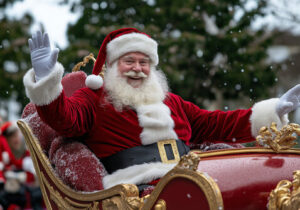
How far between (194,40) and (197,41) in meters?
0.07

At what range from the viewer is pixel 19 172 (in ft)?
20.8

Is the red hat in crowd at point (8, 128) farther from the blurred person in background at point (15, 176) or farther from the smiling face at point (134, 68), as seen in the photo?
the smiling face at point (134, 68)

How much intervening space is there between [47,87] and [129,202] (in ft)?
2.42

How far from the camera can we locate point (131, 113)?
3283 mm

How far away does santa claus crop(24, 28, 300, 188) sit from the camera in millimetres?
2795

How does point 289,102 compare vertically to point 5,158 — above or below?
above

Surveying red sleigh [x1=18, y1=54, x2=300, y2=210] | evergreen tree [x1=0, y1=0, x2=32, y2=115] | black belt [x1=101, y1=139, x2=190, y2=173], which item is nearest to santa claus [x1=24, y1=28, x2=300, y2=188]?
black belt [x1=101, y1=139, x2=190, y2=173]

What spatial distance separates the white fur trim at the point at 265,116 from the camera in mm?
3301

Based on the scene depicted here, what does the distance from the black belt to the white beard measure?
1.03ft

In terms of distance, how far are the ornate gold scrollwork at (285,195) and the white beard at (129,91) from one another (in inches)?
52.2

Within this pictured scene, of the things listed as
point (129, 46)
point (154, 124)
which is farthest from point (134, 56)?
point (154, 124)

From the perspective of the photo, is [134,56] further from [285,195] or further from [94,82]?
[285,195]

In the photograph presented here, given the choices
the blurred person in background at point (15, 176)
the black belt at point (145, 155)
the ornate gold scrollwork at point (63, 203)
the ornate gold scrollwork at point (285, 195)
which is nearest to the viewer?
the ornate gold scrollwork at point (285, 195)

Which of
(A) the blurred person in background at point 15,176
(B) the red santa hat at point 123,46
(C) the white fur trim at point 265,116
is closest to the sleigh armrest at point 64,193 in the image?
(B) the red santa hat at point 123,46
